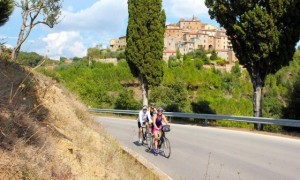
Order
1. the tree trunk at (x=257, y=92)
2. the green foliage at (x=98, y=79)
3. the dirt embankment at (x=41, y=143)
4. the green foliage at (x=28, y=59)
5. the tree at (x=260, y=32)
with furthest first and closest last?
the green foliage at (x=98, y=79)
the tree trunk at (x=257, y=92)
the tree at (x=260, y=32)
the green foliage at (x=28, y=59)
the dirt embankment at (x=41, y=143)

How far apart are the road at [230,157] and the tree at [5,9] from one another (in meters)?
5.62

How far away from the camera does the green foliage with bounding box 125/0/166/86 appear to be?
1350 inches

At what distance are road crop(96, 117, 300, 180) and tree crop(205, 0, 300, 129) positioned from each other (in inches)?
228

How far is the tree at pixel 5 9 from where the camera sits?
9.78 metres

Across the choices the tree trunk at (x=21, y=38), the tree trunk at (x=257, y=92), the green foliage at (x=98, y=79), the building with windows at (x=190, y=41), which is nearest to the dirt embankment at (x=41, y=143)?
the tree trunk at (x=21, y=38)

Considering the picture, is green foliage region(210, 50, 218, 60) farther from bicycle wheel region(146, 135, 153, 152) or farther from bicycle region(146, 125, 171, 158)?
bicycle region(146, 125, 171, 158)

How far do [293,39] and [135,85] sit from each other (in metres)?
91.1

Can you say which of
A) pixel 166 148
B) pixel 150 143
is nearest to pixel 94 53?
pixel 150 143

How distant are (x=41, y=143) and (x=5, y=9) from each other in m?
5.45

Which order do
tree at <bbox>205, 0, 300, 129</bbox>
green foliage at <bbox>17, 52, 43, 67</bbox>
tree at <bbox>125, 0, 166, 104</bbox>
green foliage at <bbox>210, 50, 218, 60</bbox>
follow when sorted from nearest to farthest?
green foliage at <bbox>17, 52, 43, 67</bbox> → tree at <bbox>205, 0, 300, 129</bbox> → tree at <bbox>125, 0, 166, 104</bbox> → green foliage at <bbox>210, 50, 218, 60</bbox>

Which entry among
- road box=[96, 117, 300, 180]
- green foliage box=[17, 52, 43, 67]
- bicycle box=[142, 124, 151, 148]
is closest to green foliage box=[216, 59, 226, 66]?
road box=[96, 117, 300, 180]

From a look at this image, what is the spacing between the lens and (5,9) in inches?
391

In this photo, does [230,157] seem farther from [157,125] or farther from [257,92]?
[257,92]

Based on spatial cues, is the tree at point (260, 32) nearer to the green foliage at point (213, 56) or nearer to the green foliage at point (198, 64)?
the green foliage at point (198, 64)
